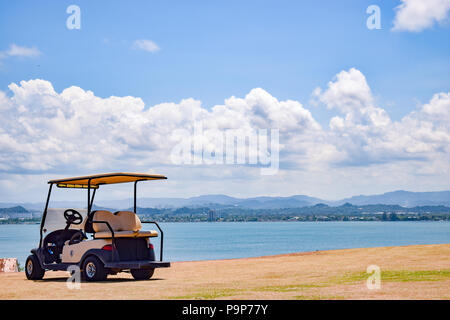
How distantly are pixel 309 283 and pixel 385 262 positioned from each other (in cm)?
716

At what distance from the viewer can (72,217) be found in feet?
54.6

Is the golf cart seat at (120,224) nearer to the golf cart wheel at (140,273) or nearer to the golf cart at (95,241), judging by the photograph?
the golf cart at (95,241)

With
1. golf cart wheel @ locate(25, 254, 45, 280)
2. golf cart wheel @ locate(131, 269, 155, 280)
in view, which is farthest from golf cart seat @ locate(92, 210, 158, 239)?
golf cart wheel @ locate(25, 254, 45, 280)

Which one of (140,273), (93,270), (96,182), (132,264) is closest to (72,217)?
(96,182)

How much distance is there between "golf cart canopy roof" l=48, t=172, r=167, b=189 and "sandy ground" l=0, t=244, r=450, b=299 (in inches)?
97.7

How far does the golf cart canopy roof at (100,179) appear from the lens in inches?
615

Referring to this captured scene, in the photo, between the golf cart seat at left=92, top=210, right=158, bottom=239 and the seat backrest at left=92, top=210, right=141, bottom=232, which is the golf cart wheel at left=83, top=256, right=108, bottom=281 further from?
the seat backrest at left=92, top=210, right=141, bottom=232

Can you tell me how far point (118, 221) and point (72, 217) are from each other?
5.45 ft

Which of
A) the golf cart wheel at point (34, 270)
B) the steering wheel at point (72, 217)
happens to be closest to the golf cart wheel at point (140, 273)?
the steering wheel at point (72, 217)

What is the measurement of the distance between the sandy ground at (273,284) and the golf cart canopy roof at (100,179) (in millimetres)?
2482

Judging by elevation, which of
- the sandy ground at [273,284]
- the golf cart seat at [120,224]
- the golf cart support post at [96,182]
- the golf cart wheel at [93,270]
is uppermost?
the golf cart support post at [96,182]

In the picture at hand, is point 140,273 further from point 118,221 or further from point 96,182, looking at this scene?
point 96,182

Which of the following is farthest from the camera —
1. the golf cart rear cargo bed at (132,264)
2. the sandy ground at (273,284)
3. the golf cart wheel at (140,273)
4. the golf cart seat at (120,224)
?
the golf cart wheel at (140,273)

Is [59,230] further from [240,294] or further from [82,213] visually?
[240,294]
